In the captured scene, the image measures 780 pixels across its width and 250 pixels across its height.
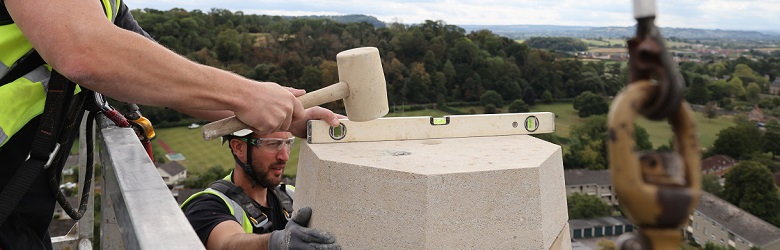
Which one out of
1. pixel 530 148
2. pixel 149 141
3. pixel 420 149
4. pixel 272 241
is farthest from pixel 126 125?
pixel 530 148

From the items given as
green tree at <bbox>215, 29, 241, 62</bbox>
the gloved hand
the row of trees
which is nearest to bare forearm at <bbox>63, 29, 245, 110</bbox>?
the gloved hand

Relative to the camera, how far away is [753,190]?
181 feet

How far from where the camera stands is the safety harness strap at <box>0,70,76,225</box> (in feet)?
7.84

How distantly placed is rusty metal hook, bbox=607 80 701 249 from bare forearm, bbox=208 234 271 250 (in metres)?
3.23

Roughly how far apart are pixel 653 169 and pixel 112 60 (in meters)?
1.76

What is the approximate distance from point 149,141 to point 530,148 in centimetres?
217

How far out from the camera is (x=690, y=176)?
2.93ft

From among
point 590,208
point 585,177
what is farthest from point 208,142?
point 585,177

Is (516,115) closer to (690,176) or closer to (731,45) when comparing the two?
(690,176)

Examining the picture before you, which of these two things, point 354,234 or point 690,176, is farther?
point 354,234

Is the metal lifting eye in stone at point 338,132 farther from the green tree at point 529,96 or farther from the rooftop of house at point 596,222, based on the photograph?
the green tree at point 529,96

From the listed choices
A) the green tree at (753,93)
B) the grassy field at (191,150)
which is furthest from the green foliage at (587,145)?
the grassy field at (191,150)

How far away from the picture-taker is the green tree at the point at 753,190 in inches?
2140

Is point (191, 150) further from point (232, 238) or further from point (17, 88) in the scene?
point (17, 88)
